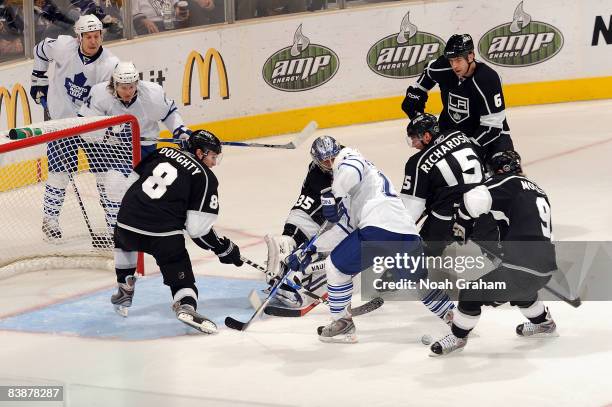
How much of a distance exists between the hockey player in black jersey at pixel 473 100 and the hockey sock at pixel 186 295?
1.95 m

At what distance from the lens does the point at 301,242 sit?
22.6ft

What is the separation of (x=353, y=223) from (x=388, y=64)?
17.6 ft

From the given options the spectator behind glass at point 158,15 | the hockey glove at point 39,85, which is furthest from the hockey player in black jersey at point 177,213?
the spectator behind glass at point 158,15

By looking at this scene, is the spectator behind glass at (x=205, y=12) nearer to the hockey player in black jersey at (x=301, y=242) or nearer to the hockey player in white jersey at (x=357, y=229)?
the hockey player in black jersey at (x=301, y=242)

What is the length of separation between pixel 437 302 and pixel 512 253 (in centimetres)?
50

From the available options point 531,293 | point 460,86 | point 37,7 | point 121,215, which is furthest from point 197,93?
point 531,293

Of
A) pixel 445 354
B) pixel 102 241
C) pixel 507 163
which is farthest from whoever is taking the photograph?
pixel 102 241

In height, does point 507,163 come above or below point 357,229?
above

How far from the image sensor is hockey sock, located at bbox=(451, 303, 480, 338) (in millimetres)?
5703

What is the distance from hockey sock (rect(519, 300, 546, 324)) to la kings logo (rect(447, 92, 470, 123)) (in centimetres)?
167

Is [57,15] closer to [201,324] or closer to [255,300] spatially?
[255,300]

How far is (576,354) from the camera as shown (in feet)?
19.2

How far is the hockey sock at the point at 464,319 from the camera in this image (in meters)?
5.70

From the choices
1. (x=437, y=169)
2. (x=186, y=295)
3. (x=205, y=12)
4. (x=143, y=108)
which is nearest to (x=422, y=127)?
(x=437, y=169)
